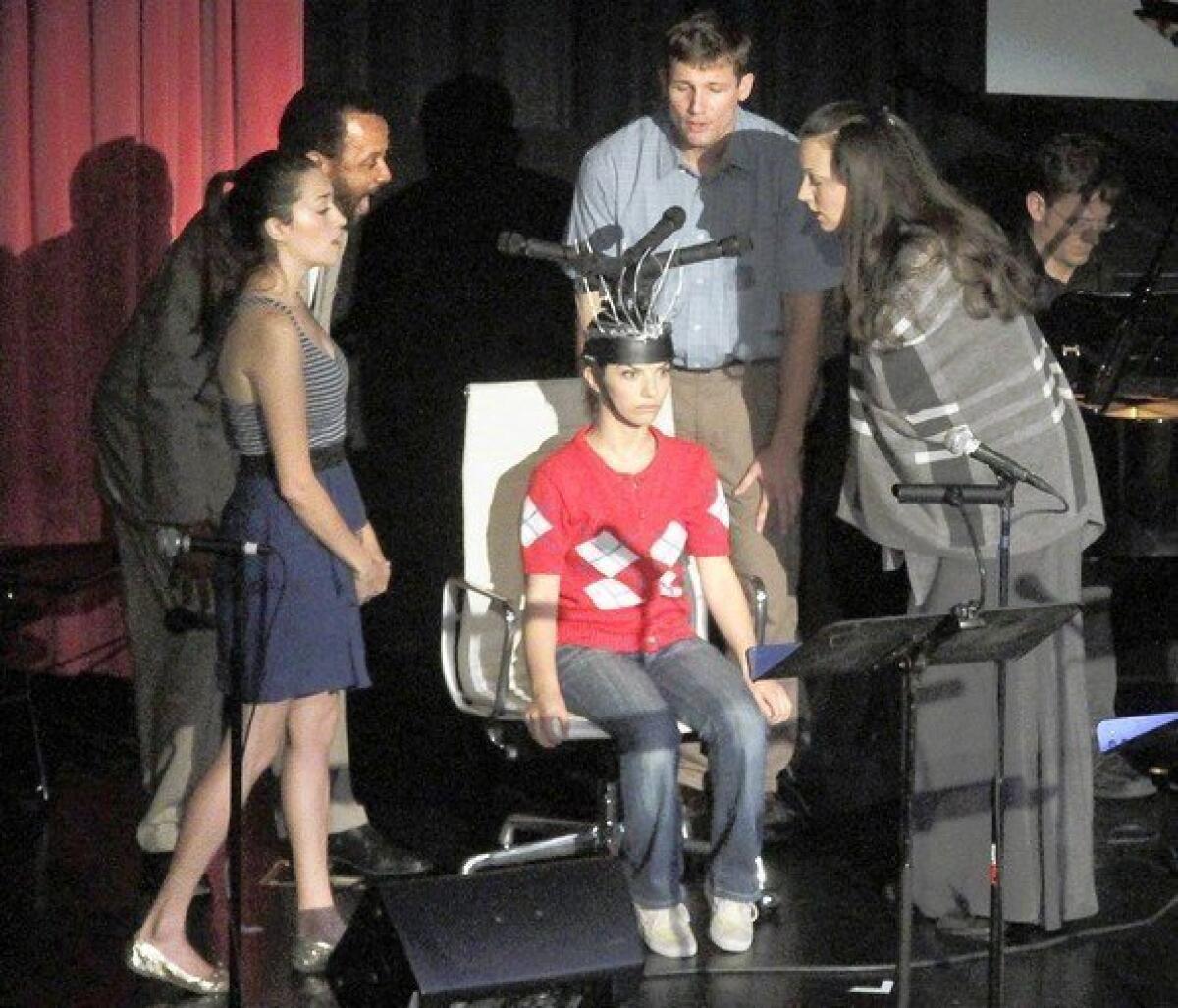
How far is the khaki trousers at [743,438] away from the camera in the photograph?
5168 millimetres

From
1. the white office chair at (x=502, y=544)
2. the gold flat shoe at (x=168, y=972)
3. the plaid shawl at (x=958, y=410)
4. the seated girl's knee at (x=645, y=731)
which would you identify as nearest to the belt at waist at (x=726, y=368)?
the white office chair at (x=502, y=544)

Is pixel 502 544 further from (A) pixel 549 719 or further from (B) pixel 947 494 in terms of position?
(B) pixel 947 494

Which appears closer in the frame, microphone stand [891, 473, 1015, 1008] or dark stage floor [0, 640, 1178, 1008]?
microphone stand [891, 473, 1015, 1008]

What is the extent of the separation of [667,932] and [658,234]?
1.50 m

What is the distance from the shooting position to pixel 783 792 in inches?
216

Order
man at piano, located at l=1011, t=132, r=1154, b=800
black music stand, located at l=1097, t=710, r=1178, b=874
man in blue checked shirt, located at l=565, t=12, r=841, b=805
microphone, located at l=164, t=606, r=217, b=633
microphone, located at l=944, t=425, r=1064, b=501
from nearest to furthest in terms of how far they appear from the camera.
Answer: black music stand, located at l=1097, t=710, r=1178, b=874 → microphone, located at l=944, t=425, r=1064, b=501 → microphone, located at l=164, t=606, r=217, b=633 → man in blue checked shirt, located at l=565, t=12, r=841, b=805 → man at piano, located at l=1011, t=132, r=1154, b=800

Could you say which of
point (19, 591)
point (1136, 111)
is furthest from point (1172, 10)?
point (19, 591)

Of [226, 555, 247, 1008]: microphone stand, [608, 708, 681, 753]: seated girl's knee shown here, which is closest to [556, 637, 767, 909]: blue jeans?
[608, 708, 681, 753]: seated girl's knee

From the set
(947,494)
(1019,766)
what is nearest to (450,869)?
(1019,766)

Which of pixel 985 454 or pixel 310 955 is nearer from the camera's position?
pixel 985 454

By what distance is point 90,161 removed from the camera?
578cm

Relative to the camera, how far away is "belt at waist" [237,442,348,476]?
13.7ft

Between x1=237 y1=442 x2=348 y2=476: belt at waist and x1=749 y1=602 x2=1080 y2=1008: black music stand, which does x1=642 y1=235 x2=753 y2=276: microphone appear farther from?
x1=749 y1=602 x2=1080 y2=1008: black music stand

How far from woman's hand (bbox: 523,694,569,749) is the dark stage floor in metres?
0.52
